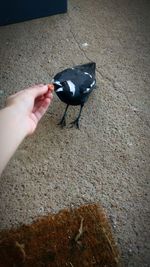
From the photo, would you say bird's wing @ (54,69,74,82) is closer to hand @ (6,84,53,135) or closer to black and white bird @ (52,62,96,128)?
black and white bird @ (52,62,96,128)

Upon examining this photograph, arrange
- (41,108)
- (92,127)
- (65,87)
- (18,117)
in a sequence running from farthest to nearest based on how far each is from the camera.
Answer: (92,127) → (65,87) → (41,108) → (18,117)

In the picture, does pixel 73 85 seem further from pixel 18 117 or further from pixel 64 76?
pixel 18 117

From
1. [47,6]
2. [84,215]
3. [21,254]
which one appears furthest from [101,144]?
[47,6]

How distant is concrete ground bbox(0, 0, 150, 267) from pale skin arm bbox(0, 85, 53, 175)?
0.29 m

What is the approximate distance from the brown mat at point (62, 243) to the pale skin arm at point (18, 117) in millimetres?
341

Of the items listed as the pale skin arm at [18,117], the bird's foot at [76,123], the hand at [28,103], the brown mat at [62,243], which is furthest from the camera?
the bird's foot at [76,123]

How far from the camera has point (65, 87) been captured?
117 centimetres

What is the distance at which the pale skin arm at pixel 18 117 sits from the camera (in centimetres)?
79

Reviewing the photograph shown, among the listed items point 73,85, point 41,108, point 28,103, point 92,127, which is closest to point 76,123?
point 92,127

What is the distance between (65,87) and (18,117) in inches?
13.5

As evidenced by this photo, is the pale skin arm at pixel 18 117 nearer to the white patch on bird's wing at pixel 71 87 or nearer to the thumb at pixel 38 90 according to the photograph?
the thumb at pixel 38 90

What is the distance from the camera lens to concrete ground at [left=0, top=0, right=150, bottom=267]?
3.73 feet

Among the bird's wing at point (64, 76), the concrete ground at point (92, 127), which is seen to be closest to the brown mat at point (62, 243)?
the concrete ground at point (92, 127)

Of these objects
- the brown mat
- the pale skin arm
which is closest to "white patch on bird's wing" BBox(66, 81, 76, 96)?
the pale skin arm
